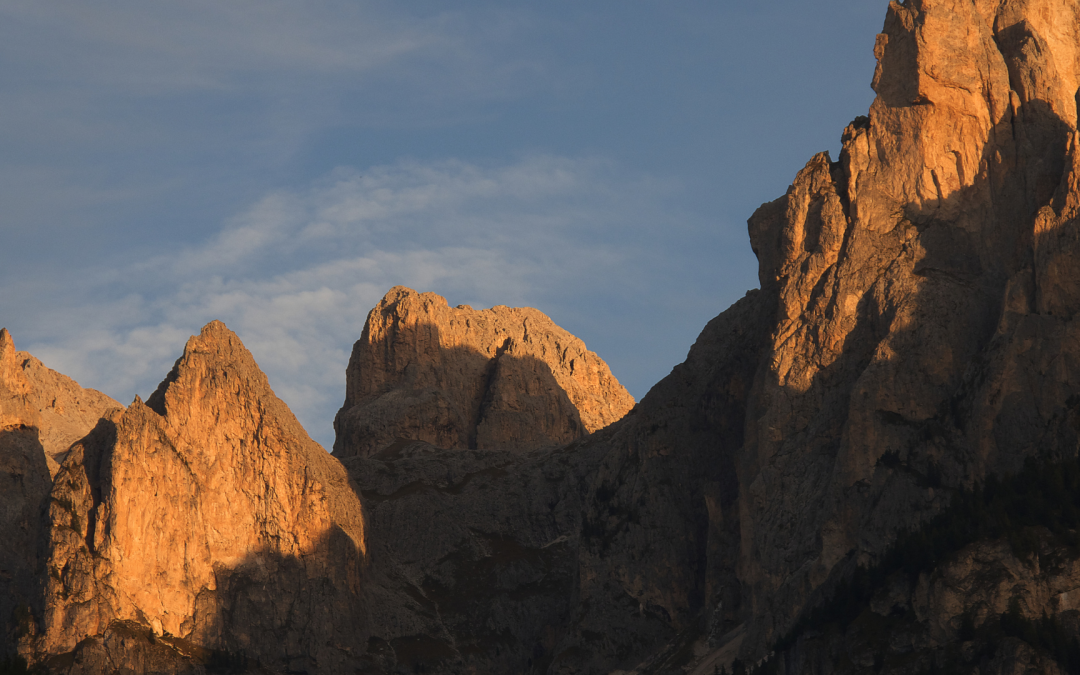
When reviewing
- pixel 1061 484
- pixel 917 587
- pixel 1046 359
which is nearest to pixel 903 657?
pixel 917 587

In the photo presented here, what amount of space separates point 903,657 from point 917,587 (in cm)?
870

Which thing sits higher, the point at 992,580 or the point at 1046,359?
the point at 1046,359

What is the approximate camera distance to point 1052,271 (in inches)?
7869

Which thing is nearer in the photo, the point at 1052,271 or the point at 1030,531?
the point at 1030,531

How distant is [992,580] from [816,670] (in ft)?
74.8

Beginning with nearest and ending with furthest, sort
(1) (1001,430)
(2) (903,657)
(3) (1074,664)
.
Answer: (3) (1074,664), (2) (903,657), (1) (1001,430)

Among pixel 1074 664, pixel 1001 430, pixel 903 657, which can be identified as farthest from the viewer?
pixel 1001 430

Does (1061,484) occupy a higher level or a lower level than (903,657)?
higher

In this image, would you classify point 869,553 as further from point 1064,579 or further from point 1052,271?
point 1052,271

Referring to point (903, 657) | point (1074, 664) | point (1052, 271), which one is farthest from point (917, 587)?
point (1052, 271)

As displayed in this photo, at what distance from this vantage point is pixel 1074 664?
172 metres

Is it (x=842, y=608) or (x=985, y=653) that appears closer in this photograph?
(x=985, y=653)

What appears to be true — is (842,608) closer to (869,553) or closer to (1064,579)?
(869,553)

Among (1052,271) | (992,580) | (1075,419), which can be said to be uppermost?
(1052,271)
